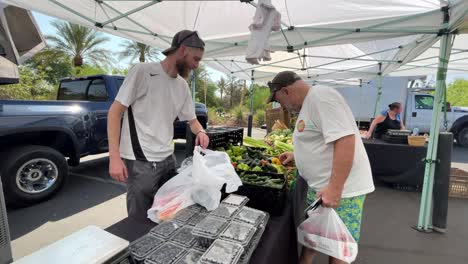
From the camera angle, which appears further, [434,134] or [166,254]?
[434,134]

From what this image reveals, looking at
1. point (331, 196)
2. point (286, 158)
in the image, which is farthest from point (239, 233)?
point (286, 158)

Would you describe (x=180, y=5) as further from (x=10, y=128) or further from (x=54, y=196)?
(x=54, y=196)

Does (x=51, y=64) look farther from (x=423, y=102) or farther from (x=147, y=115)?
(x=423, y=102)

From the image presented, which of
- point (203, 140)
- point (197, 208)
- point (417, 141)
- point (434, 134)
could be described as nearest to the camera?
point (197, 208)

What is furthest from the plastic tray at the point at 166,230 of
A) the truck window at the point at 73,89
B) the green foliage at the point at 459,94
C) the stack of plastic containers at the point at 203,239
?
the green foliage at the point at 459,94

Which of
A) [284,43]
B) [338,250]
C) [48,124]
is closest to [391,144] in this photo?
[284,43]

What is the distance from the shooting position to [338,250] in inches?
57.7

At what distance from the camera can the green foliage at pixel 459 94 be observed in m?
16.3

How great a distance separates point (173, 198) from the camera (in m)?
1.43

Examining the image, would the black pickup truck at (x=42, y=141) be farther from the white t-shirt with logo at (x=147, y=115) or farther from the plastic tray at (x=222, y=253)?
the plastic tray at (x=222, y=253)

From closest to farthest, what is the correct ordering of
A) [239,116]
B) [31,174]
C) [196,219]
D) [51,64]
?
1. [196,219]
2. [31,174]
3. [51,64]
4. [239,116]

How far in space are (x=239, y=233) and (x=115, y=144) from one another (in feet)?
3.41

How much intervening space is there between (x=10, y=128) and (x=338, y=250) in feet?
13.4

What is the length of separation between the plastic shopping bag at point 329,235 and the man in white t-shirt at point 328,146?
0.09m
